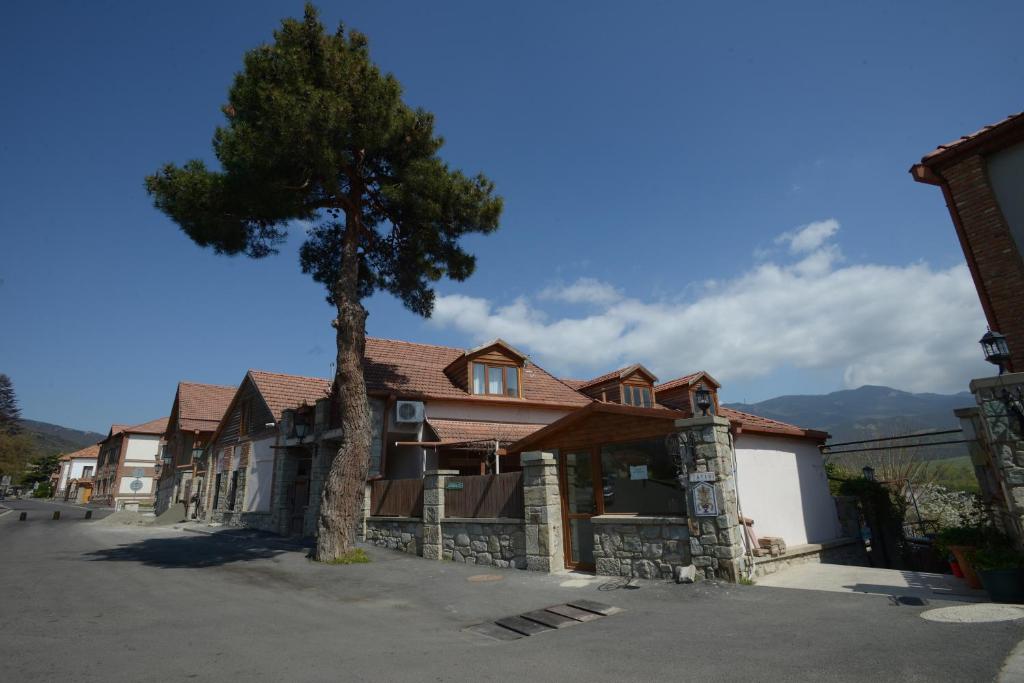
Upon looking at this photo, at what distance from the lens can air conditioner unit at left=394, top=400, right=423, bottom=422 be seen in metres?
18.7

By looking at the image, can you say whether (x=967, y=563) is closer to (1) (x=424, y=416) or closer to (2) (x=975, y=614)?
(2) (x=975, y=614)

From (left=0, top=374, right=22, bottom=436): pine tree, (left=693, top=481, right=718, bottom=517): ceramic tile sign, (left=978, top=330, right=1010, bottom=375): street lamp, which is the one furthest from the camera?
(left=0, top=374, right=22, bottom=436): pine tree

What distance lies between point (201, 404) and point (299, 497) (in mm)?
19760

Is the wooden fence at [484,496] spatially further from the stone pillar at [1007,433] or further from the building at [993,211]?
the building at [993,211]

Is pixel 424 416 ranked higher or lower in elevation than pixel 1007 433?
higher

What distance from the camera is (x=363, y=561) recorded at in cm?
1376

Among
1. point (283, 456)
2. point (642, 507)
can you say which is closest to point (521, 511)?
point (642, 507)

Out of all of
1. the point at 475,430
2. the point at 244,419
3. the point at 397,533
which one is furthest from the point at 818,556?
the point at 244,419

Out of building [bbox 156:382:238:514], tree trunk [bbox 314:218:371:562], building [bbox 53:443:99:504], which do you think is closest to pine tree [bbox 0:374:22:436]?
building [bbox 53:443:99:504]

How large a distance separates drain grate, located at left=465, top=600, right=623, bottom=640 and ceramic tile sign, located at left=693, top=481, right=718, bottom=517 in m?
2.49

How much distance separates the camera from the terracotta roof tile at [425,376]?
65.4 ft

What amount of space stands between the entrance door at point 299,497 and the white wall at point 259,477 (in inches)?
66.9

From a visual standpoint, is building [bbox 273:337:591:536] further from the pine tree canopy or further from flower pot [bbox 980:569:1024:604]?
Result: flower pot [bbox 980:569:1024:604]

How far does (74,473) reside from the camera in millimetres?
75438
